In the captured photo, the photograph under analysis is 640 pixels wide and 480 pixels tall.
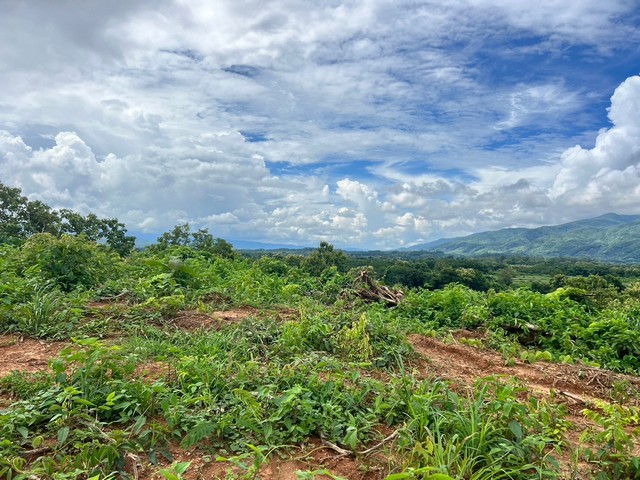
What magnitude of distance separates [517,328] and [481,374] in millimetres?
3110

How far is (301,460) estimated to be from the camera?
115 inches

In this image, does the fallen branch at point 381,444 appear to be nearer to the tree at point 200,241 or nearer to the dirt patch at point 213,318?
the dirt patch at point 213,318

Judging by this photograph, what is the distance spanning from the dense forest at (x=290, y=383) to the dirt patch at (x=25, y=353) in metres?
0.03

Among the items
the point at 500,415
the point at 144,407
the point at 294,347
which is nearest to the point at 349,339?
the point at 294,347

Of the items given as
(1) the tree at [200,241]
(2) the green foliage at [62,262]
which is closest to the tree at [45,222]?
(1) the tree at [200,241]

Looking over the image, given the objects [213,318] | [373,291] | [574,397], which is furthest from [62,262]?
[574,397]

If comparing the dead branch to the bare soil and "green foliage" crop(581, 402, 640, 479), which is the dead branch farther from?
"green foliage" crop(581, 402, 640, 479)

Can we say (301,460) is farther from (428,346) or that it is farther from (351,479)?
(428,346)

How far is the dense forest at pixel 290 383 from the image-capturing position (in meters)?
2.79

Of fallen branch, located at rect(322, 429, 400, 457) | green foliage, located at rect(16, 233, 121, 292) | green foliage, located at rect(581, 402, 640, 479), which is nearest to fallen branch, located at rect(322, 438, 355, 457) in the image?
fallen branch, located at rect(322, 429, 400, 457)

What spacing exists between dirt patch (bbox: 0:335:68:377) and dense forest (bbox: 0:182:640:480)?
3 centimetres

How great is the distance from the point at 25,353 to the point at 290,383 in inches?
116

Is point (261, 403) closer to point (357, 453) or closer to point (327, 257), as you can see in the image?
point (357, 453)

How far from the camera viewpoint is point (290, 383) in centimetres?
378
